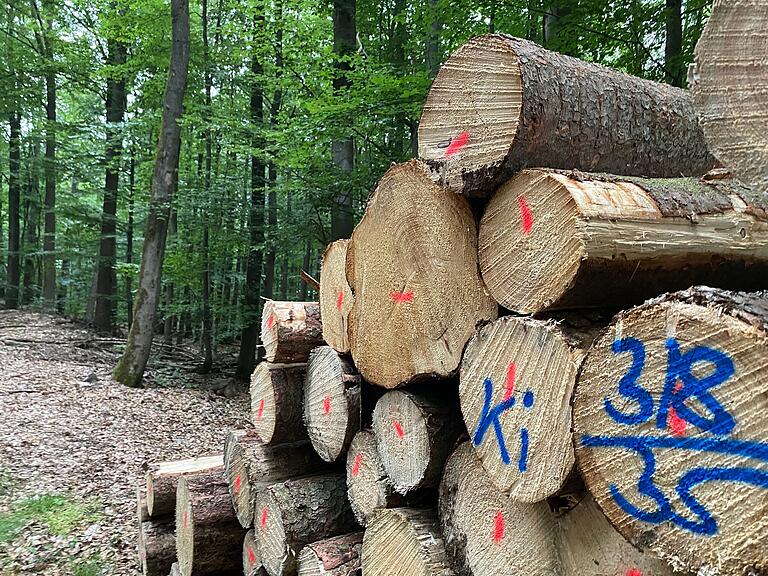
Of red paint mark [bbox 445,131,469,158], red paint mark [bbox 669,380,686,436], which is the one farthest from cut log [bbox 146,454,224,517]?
red paint mark [bbox 669,380,686,436]

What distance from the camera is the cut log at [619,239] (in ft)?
4.54

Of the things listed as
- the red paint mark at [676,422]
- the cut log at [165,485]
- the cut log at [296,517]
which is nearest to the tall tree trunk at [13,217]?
the cut log at [165,485]

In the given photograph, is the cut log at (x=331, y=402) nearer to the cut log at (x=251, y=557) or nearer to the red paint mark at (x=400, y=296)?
the red paint mark at (x=400, y=296)

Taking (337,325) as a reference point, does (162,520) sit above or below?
below

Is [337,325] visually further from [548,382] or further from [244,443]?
[548,382]

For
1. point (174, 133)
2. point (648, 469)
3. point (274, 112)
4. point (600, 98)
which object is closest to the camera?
point (648, 469)

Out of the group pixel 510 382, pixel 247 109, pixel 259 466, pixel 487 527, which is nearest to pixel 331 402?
pixel 259 466

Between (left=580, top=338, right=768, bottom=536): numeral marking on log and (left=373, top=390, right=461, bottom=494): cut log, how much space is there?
0.79 metres

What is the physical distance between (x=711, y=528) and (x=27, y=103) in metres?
16.9

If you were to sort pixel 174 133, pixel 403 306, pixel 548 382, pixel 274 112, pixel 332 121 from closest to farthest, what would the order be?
1. pixel 548 382
2. pixel 403 306
3. pixel 332 121
4. pixel 174 133
5. pixel 274 112

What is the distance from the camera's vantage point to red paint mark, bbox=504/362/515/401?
1.52 meters

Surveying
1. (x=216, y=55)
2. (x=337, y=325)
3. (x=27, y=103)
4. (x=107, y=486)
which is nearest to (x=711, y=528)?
(x=337, y=325)

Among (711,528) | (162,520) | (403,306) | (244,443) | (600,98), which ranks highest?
(600,98)

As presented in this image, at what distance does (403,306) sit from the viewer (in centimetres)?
202
